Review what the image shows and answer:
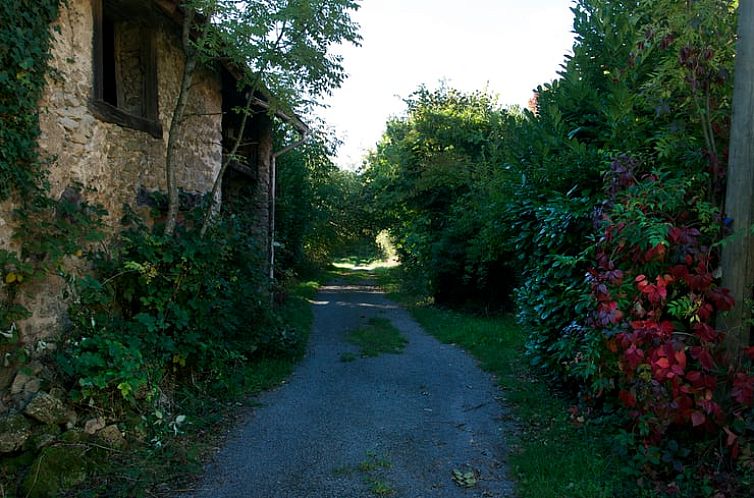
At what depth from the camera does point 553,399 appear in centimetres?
Result: 570

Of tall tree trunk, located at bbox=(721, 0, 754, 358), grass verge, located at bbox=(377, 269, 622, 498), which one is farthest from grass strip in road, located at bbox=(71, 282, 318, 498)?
tall tree trunk, located at bbox=(721, 0, 754, 358)

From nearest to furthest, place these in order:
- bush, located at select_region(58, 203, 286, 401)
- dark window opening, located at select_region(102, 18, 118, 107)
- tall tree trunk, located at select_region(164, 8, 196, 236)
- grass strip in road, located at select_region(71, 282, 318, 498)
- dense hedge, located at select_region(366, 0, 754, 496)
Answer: dense hedge, located at select_region(366, 0, 754, 496) < grass strip in road, located at select_region(71, 282, 318, 498) < bush, located at select_region(58, 203, 286, 401) < tall tree trunk, located at select_region(164, 8, 196, 236) < dark window opening, located at select_region(102, 18, 118, 107)

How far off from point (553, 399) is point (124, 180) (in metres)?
5.27

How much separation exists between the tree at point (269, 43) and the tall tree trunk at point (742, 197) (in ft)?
13.7

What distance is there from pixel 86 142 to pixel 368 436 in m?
3.90

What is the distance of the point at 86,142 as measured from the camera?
5.05m

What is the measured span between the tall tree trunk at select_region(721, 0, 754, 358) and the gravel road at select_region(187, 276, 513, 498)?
6.43 feet

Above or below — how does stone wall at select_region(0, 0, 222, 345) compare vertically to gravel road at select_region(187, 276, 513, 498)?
above

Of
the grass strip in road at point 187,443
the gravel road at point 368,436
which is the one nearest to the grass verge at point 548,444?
the gravel road at point 368,436

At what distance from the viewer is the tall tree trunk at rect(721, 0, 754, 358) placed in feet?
11.7

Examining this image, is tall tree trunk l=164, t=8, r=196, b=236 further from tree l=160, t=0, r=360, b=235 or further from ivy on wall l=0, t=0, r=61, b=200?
ivy on wall l=0, t=0, r=61, b=200

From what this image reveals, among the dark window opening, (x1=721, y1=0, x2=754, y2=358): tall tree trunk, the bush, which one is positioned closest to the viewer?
(x1=721, y1=0, x2=754, y2=358): tall tree trunk

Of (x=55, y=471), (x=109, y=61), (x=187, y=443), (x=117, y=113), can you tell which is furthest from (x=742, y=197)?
(x=109, y=61)

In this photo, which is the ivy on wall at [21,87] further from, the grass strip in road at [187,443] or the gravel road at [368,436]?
the gravel road at [368,436]
